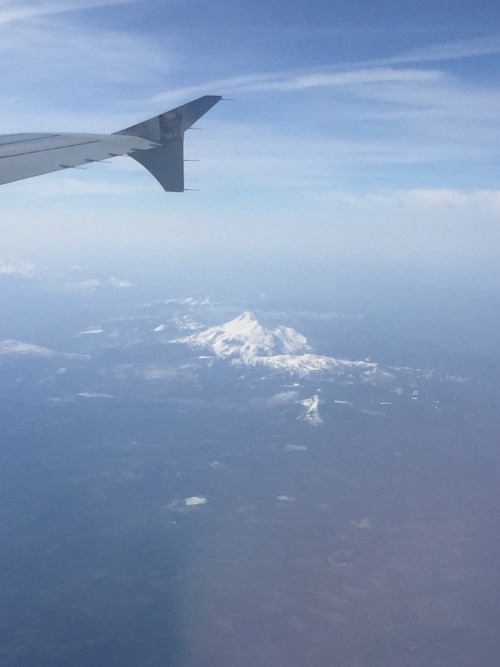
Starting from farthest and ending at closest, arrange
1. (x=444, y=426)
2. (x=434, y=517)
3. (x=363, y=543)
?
1. (x=444, y=426)
2. (x=434, y=517)
3. (x=363, y=543)

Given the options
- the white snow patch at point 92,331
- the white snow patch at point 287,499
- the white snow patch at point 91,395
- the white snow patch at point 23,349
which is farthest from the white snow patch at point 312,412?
the white snow patch at point 92,331

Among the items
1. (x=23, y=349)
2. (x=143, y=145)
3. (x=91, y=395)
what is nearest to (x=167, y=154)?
(x=143, y=145)

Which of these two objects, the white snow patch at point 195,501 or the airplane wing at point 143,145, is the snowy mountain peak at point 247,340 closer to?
the white snow patch at point 195,501

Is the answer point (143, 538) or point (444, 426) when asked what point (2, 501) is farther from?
point (444, 426)

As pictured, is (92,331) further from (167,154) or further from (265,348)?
(167,154)

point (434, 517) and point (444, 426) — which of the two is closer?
point (434, 517)

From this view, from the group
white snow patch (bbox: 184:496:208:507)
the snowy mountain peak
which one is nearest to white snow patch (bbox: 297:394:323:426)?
white snow patch (bbox: 184:496:208:507)

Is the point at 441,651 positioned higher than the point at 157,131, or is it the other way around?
the point at 157,131

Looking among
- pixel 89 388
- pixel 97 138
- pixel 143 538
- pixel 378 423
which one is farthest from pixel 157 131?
pixel 89 388
